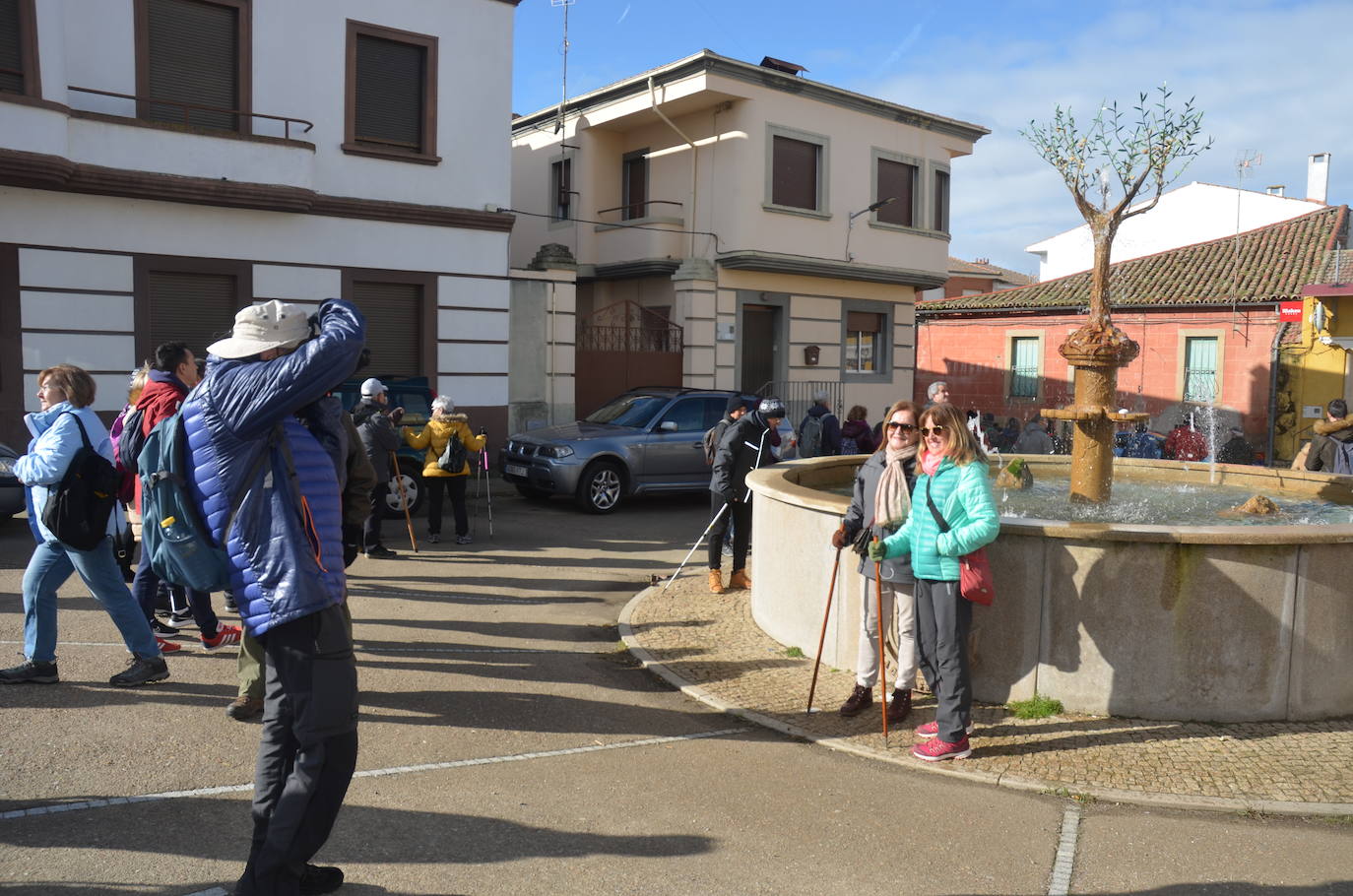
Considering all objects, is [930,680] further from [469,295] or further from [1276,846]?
[469,295]

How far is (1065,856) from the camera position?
14.1ft

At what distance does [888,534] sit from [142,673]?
4.17 m

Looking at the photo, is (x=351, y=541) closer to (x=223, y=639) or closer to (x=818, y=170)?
(x=223, y=639)

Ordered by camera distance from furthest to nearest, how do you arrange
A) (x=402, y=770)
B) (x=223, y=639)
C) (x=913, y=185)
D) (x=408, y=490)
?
1. (x=913, y=185)
2. (x=408, y=490)
3. (x=223, y=639)
4. (x=402, y=770)

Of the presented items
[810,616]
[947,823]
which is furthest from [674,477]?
[947,823]

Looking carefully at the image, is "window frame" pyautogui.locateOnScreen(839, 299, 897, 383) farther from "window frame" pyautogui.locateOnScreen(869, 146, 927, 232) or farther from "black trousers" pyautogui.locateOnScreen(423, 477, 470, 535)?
"black trousers" pyautogui.locateOnScreen(423, 477, 470, 535)

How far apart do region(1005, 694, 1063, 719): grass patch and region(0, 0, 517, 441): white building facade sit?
12869mm

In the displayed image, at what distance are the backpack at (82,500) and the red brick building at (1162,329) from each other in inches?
783

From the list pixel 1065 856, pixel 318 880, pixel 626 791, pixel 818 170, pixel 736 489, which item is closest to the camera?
pixel 318 880

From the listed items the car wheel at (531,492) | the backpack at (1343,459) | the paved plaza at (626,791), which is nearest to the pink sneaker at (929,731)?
the paved plaza at (626,791)

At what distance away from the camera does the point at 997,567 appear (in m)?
6.00

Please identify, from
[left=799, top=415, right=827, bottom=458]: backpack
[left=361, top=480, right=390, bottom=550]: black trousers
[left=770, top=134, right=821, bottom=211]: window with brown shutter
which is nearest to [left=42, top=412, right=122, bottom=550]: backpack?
[left=361, top=480, right=390, bottom=550]: black trousers

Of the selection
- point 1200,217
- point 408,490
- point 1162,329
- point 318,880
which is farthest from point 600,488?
point 1200,217

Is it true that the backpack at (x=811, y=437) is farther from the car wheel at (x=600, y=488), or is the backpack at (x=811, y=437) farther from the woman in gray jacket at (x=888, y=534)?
the woman in gray jacket at (x=888, y=534)
